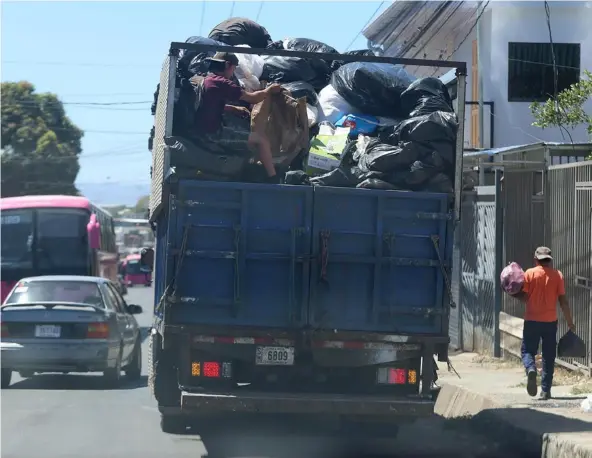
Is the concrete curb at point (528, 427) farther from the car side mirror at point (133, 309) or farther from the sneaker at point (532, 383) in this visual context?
the car side mirror at point (133, 309)

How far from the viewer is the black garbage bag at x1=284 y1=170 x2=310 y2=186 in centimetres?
903

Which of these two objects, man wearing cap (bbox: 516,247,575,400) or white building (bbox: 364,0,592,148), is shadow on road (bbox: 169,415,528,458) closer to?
man wearing cap (bbox: 516,247,575,400)

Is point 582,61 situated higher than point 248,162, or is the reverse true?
point 582,61

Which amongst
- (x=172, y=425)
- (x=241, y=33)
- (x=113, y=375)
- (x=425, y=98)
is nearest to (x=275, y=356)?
(x=172, y=425)

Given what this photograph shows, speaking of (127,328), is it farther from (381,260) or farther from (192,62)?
→ (381,260)

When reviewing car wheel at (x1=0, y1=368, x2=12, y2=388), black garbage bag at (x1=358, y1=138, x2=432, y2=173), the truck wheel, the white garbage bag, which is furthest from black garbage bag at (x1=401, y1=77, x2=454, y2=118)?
car wheel at (x1=0, y1=368, x2=12, y2=388)

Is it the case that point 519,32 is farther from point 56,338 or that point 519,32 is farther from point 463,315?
point 56,338

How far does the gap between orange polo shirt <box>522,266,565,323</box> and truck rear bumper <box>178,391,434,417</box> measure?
3.28 metres

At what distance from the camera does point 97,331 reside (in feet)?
48.5

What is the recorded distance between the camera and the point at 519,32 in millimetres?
24172

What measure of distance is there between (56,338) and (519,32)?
45.9 ft

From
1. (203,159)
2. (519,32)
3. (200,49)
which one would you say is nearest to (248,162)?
(203,159)

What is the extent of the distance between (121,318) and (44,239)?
1087 centimetres

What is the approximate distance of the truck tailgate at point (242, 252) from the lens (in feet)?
28.5
